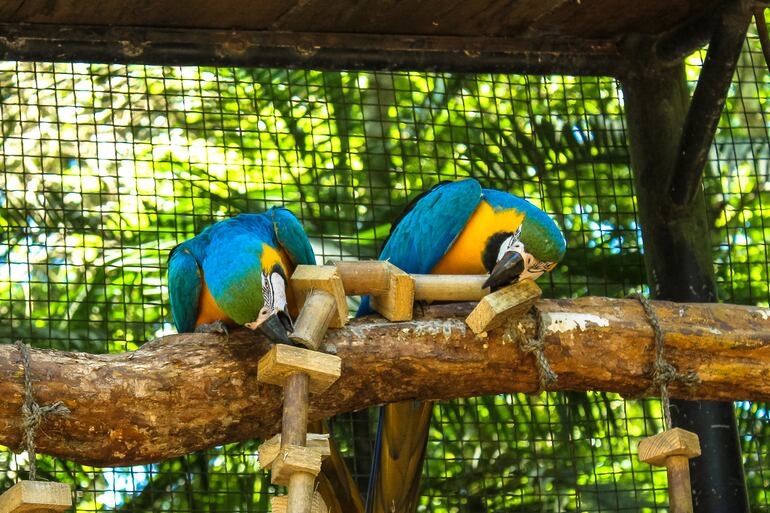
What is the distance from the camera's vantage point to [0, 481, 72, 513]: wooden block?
2.15m

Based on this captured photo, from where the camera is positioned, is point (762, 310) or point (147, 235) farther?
point (147, 235)

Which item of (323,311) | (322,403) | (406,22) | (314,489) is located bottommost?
(314,489)

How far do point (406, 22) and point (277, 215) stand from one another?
76 cm

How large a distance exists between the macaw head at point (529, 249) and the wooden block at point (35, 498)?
1239 mm

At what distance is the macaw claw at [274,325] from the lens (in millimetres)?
2506

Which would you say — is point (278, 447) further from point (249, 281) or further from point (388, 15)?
point (388, 15)

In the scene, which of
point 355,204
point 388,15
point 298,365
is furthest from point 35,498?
point 355,204

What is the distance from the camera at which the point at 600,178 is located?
4.70m

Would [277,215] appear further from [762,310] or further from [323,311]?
[762,310]

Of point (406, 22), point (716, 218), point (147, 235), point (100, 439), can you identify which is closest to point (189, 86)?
point (147, 235)

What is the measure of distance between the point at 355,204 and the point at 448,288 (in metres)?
1.61

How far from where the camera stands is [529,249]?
300 cm

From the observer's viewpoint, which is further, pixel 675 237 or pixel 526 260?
pixel 675 237

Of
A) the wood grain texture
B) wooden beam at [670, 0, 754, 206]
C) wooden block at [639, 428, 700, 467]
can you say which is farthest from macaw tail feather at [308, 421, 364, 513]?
wooden beam at [670, 0, 754, 206]
